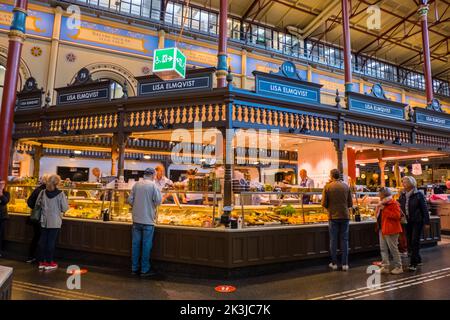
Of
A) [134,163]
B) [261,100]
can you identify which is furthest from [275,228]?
[134,163]

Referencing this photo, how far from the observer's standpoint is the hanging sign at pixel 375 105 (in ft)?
21.3

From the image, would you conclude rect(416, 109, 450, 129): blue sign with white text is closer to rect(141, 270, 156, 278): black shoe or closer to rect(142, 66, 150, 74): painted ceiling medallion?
rect(141, 270, 156, 278): black shoe

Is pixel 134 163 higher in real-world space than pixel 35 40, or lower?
lower

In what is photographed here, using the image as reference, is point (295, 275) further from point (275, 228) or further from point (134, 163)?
point (134, 163)

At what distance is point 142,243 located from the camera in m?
4.45

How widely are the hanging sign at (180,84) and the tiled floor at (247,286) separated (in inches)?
123

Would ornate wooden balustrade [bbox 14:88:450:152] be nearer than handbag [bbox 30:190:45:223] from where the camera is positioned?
No

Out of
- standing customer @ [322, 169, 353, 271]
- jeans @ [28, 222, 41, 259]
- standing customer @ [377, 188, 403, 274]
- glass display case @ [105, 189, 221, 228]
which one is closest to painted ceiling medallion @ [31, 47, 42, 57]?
jeans @ [28, 222, 41, 259]

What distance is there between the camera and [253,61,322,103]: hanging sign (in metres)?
5.28

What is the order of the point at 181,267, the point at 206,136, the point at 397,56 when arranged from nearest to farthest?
the point at 181,267 < the point at 206,136 < the point at 397,56

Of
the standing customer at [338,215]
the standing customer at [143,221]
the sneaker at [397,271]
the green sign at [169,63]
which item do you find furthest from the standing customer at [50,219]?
the sneaker at [397,271]

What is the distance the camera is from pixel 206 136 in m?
6.74

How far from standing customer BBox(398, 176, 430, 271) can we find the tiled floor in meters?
0.26
